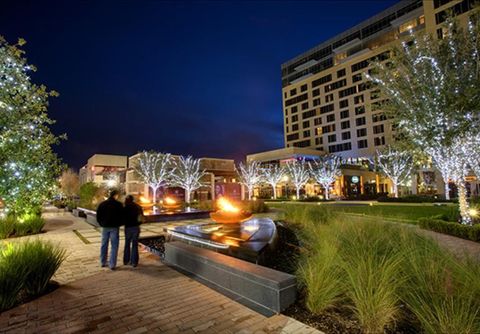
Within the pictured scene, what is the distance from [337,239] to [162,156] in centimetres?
3729

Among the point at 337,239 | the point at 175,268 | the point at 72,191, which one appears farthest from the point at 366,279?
the point at 72,191

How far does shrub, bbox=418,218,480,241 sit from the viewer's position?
9.33 metres

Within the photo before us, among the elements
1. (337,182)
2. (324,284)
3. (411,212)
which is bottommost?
(411,212)

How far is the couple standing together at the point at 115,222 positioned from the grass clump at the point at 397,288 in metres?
4.51

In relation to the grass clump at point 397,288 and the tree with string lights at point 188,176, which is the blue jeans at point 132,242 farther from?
the tree with string lights at point 188,176

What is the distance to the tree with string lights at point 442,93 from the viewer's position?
10625 millimetres

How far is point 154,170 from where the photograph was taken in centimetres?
3600

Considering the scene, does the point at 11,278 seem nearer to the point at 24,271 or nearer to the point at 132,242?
the point at 24,271

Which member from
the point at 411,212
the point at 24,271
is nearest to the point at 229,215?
the point at 24,271

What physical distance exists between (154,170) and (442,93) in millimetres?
32799

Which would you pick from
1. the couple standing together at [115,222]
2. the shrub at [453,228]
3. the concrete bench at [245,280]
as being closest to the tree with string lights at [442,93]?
the shrub at [453,228]

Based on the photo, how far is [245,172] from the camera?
4653 centimetres

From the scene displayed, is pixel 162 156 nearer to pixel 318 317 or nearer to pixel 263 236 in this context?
pixel 263 236

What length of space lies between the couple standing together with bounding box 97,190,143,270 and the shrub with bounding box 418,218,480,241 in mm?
11533
